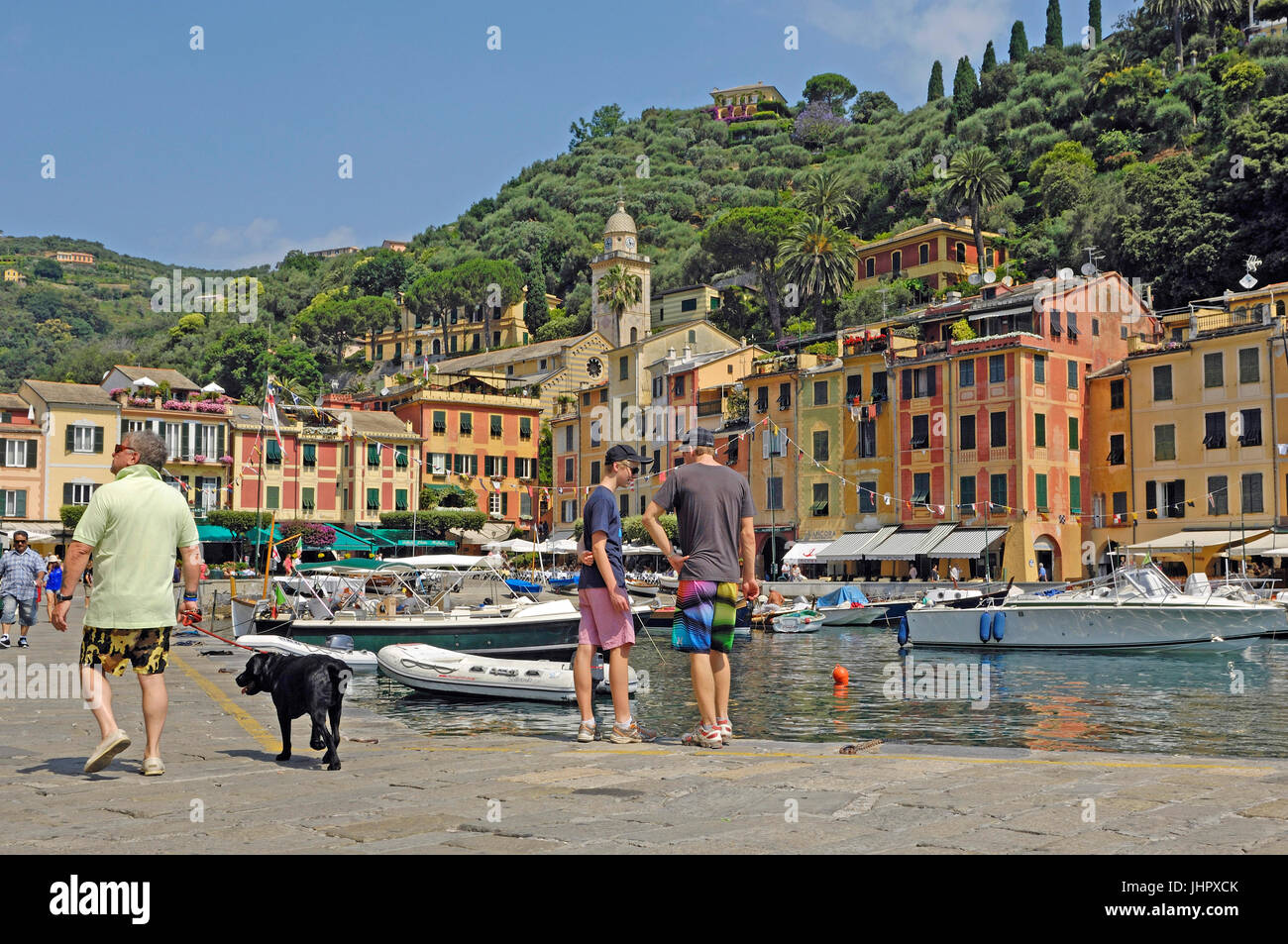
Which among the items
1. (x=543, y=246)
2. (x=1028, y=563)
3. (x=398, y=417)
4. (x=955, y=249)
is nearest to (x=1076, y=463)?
(x=1028, y=563)

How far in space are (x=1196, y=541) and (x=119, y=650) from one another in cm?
4706

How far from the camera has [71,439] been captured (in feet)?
229

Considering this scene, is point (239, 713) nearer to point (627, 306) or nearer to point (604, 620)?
point (604, 620)

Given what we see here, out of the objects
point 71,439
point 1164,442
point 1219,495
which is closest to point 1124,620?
point 1219,495

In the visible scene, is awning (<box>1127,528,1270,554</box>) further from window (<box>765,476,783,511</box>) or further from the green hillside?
the green hillside

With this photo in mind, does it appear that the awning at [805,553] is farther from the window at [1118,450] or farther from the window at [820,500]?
the window at [1118,450]

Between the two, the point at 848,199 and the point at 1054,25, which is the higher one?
the point at 1054,25

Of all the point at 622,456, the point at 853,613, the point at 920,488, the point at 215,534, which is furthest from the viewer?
the point at 215,534

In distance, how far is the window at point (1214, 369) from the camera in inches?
1950

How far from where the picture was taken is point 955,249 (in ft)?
294

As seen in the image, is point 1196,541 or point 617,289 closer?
point 1196,541

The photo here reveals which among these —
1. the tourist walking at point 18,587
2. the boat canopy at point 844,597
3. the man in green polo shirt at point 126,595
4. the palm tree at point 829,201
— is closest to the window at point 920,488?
the boat canopy at point 844,597

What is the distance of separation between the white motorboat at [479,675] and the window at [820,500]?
41271 mm

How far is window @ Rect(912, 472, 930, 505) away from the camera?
5591cm
